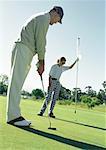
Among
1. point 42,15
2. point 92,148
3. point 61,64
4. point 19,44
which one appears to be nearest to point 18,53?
point 19,44

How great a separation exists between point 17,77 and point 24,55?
366 millimetres

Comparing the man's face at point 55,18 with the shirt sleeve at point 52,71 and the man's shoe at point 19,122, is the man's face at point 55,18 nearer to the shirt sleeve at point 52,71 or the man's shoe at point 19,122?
the man's shoe at point 19,122

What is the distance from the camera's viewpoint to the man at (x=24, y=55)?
19.6 ft

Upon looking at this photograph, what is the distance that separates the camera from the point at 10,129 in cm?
537

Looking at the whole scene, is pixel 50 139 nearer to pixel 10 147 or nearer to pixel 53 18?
pixel 10 147

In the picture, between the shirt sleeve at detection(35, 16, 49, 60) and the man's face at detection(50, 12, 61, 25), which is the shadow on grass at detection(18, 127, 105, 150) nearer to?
the shirt sleeve at detection(35, 16, 49, 60)

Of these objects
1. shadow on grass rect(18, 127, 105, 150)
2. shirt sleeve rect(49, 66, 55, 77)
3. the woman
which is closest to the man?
shadow on grass rect(18, 127, 105, 150)

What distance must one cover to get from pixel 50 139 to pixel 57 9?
234 centimetres

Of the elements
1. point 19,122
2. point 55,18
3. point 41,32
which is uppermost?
point 55,18

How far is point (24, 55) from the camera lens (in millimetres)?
6113

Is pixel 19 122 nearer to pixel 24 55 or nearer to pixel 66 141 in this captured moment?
pixel 24 55

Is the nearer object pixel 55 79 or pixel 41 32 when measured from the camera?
pixel 41 32

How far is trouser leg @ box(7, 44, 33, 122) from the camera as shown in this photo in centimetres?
596

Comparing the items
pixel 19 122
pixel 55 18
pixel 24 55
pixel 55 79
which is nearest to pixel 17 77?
pixel 24 55
